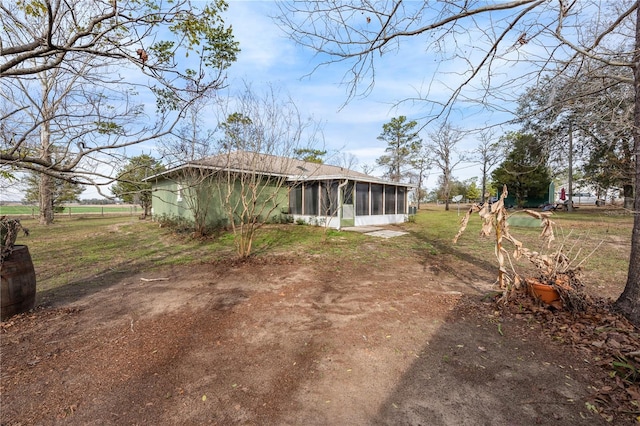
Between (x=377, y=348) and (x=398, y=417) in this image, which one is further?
(x=377, y=348)

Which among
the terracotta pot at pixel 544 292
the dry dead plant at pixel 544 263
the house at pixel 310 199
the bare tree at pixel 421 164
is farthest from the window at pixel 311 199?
the bare tree at pixel 421 164

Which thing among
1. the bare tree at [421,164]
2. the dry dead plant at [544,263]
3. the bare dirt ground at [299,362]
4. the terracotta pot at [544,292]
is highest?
the bare tree at [421,164]

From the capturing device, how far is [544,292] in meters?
3.71

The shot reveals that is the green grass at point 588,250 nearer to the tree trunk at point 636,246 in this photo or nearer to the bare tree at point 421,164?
the tree trunk at point 636,246

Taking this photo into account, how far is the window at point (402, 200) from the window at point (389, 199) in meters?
0.55

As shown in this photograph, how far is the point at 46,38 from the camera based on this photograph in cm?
241

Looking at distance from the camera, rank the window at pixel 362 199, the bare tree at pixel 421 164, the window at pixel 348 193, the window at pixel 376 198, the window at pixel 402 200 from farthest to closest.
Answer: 1. the bare tree at pixel 421 164
2. the window at pixel 402 200
3. the window at pixel 376 198
4. the window at pixel 362 199
5. the window at pixel 348 193

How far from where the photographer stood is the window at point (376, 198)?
14.5 metres

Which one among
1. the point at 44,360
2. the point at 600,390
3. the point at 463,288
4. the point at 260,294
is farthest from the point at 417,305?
the point at 44,360

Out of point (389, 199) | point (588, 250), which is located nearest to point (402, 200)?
point (389, 199)

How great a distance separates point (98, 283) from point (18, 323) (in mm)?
1873

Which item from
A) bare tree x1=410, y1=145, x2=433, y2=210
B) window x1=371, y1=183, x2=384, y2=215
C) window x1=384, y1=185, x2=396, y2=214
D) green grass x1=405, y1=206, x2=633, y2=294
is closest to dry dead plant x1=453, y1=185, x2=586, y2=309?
green grass x1=405, y1=206, x2=633, y2=294

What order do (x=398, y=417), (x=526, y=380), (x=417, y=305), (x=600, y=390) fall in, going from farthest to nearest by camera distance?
1. (x=417, y=305)
2. (x=526, y=380)
3. (x=600, y=390)
4. (x=398, y=417)

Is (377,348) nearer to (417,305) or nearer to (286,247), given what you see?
(417,305)
